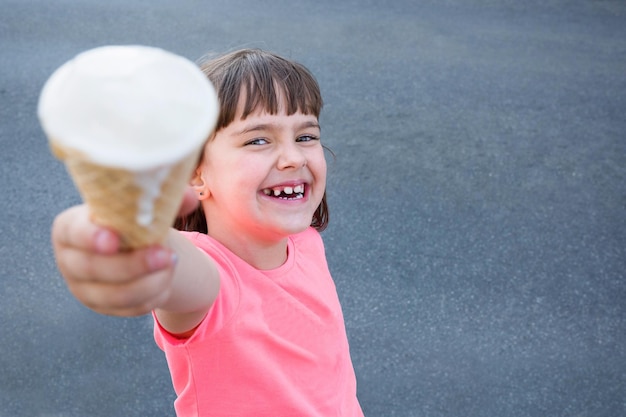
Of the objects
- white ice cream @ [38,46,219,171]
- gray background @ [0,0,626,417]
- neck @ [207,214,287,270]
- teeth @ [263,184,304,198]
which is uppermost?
white ice cream @ [38,46,219,171]

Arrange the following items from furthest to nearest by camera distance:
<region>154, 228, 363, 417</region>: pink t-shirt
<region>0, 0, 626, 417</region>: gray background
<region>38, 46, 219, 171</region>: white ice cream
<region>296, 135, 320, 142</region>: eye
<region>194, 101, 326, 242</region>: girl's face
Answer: <region>0, 0, 626, 417</region>: gray background → <region>296, 135, 320, 142</region>: eye → <region>194, 101, 326, 242</region>: girl's face → <region>154, 228, 363, 417</region>: pink t-shirt → <region>38, 46, 219, 171</region>: white ice cream

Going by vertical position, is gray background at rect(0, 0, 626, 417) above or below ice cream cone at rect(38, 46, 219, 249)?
below

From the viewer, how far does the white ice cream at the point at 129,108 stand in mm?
702

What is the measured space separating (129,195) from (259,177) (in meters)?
0.90

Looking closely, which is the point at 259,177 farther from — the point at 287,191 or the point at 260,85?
the point at 260,85

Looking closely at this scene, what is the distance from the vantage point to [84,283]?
2.94 feet

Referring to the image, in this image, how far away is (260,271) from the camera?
165 centimetres

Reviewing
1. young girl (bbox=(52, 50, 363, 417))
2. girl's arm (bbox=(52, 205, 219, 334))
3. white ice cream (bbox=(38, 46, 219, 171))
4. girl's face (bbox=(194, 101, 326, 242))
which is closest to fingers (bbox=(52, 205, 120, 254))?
girl's arm (bbox=(52, 205, 219, 334))

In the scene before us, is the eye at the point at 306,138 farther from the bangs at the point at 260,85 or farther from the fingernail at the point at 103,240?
the fingernail at the point at 103,240

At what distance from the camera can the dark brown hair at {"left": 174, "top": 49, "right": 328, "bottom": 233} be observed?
5.58ft

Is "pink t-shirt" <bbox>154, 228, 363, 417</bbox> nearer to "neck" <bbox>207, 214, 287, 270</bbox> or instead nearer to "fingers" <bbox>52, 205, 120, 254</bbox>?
"neck" <bbox>207, 214, 287, 270</bbox>

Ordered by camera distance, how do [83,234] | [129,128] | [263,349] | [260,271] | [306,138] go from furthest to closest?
[306,138]
[260,271]
[263,349]
[83,234]
[129,128]

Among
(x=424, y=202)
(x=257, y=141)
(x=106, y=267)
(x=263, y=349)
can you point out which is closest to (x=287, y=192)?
(x=257, y=141)

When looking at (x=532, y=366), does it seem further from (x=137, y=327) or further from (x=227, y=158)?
(x=227, y=158)
